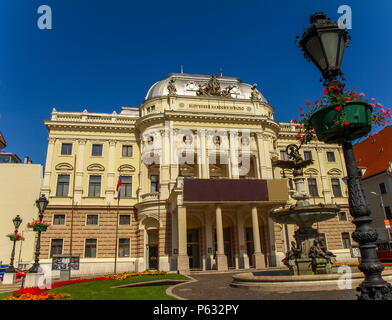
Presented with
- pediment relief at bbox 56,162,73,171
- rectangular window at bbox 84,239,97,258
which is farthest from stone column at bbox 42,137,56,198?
rectangular window at bbox 84,239,97,258

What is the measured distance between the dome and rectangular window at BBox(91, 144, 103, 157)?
8642 millimetres

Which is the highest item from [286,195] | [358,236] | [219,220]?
[286,195]

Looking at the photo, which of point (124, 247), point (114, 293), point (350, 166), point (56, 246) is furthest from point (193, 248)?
point (350, 166)

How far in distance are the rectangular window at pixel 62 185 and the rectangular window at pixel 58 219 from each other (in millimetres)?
2385

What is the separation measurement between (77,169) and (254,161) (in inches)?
819

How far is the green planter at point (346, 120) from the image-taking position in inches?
183

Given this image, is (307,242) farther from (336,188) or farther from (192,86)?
(336,188)

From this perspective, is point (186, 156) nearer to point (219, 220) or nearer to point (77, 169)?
point (219, 220)

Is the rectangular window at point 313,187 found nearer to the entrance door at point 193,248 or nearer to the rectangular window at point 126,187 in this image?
the entrance door at point 193,248

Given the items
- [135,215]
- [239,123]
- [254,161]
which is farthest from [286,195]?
[135,215]

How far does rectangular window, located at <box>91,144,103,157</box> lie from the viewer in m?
37.3

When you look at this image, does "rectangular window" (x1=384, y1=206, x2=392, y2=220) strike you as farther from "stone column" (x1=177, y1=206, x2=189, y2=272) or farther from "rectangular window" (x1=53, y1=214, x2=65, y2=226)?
"rectangular window" (x1=53, y1=214, x2=65, y2=226)
